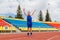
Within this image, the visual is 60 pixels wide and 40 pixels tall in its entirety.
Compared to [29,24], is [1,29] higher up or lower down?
lower down

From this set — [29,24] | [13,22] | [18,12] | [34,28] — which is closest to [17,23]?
[13,22]

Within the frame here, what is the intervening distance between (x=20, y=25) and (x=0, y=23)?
6.55m

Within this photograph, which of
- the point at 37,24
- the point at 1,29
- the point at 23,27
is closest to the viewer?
the point at 1,29

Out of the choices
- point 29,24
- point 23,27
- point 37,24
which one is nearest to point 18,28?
point 23,27

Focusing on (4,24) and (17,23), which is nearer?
(4,24)

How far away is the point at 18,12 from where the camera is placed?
9562 cm

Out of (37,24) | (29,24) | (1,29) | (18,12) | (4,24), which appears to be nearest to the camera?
(29,24)

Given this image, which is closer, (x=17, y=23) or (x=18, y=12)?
(x=17, y=23)

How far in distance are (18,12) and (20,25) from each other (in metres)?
41.3

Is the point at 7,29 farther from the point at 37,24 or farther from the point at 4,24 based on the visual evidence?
the point at 37,24

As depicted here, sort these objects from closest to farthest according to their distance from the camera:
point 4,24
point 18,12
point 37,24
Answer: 1. point 4,24
2. point 37,24
3. point 18,12

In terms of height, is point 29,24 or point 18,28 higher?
point 29,24

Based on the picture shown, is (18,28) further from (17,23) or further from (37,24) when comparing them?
(37,24)

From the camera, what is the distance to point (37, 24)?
6244 cm
